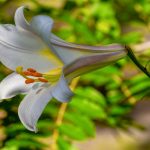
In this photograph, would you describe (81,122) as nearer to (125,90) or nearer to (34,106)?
(125,90)

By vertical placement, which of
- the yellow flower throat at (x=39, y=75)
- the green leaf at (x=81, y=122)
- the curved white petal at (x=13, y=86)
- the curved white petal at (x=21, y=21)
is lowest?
the green leaf at (x=81, y=122)

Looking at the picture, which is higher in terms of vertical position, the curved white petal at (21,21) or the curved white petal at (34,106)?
the curved white petal at (21,21)

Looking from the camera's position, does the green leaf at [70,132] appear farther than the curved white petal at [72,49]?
Yes

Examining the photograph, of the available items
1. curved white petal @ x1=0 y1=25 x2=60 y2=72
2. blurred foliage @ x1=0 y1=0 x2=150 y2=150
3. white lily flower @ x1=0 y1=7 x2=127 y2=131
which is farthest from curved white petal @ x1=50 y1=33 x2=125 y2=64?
blurred foliage @ x1=0 y1=0 x2=150 y2=150

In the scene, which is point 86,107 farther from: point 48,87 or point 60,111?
point 48,87

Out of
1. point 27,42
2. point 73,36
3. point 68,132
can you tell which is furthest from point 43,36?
point 73,36

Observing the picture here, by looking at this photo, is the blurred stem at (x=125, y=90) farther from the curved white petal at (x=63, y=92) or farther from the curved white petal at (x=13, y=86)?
the curved white petal at (x=63, y=92)

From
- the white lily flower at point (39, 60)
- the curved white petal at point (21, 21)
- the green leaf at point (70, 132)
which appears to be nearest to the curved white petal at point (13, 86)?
the white lily flower at point (39, 60)
